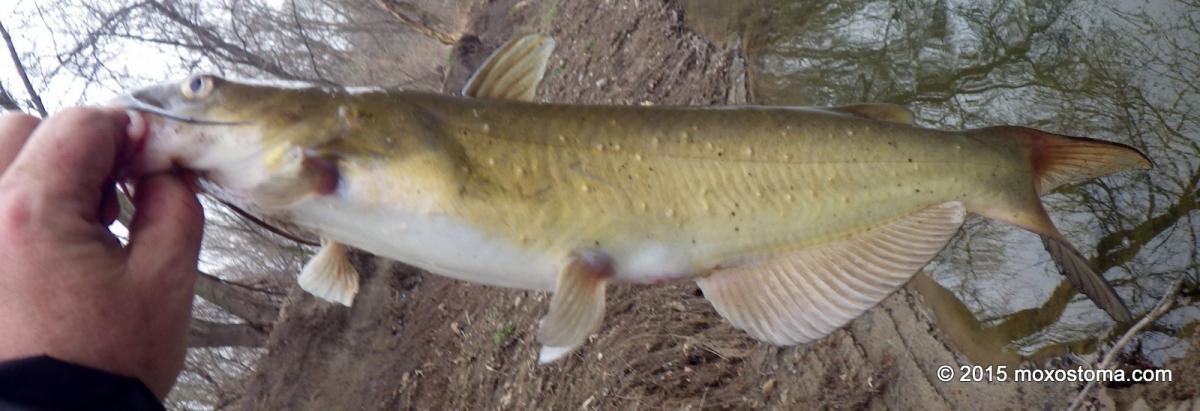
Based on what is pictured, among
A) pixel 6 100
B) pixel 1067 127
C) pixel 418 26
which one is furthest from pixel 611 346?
pixel 6 100

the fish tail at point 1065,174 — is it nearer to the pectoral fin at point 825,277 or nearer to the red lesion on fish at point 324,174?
the pectoral fin at point 825,277

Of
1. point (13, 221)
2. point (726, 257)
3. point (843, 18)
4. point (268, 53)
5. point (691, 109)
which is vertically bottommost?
point (13, 221)

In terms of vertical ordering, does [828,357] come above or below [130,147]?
above

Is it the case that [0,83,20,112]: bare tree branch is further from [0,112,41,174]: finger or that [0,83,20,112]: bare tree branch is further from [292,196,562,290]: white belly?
[292,196,562,290]: white belly

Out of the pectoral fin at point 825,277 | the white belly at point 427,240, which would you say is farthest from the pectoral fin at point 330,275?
the pectoral fin at point 825,277

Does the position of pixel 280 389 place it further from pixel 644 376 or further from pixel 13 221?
pixel 13 221

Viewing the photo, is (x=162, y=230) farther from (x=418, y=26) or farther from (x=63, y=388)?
(x=418, y=26)

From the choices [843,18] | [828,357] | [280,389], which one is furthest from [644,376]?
[280,389]

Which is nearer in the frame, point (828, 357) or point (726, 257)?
point (726, 257)
